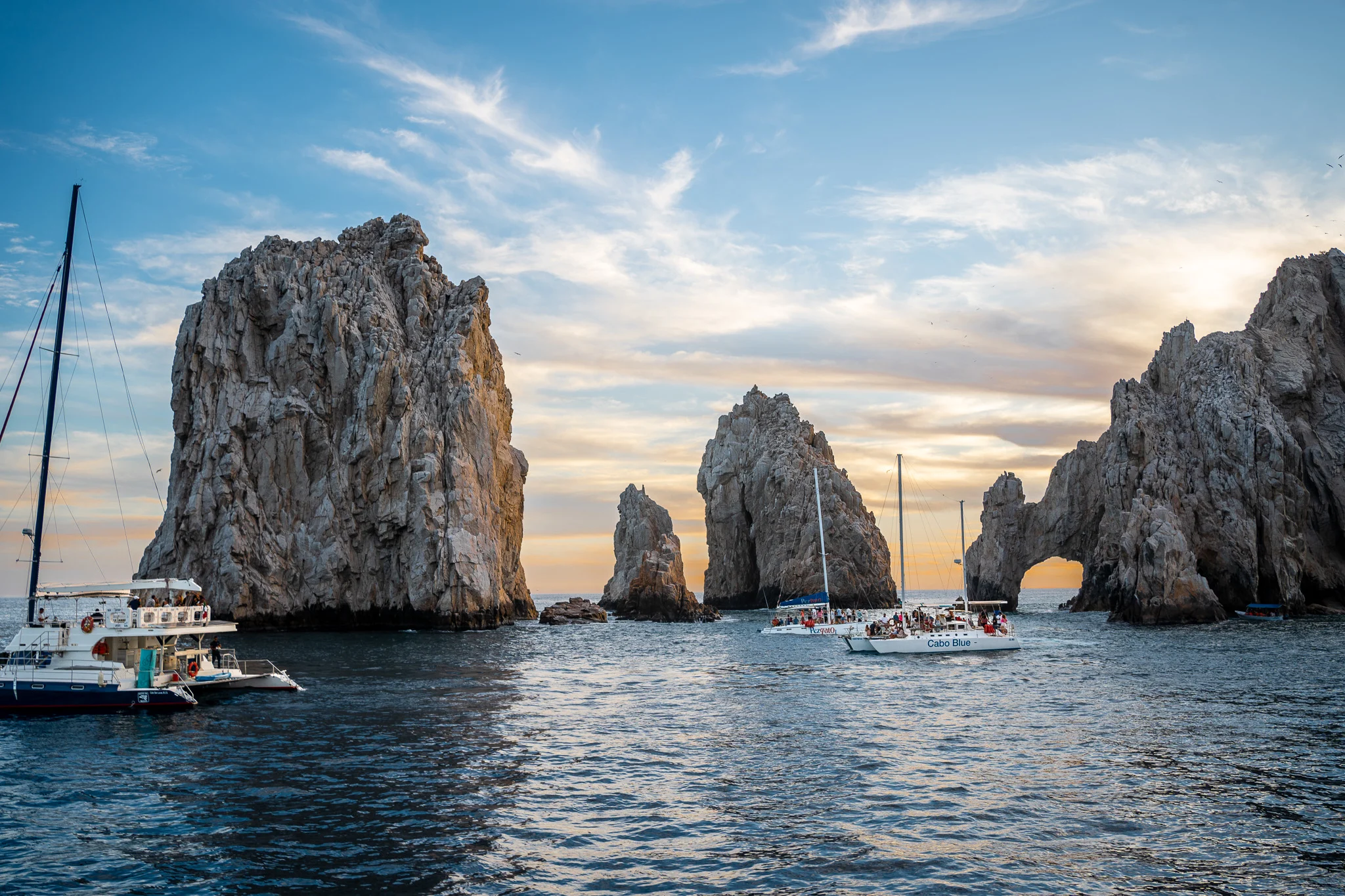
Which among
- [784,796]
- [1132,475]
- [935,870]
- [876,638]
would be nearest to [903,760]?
[784,796]

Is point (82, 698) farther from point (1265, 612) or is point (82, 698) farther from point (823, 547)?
point (1265, 612)

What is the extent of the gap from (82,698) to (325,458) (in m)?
51.7

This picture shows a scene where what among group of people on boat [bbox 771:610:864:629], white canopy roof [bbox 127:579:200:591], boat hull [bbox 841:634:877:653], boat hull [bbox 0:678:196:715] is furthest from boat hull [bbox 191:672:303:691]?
group of people on boat [bbox 771:610:864:629]

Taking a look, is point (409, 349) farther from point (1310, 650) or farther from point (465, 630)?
point (1310, 650)

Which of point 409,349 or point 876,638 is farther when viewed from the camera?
point 409,349

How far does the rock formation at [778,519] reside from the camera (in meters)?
130

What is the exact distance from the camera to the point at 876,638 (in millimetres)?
58094

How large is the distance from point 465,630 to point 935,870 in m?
69.1

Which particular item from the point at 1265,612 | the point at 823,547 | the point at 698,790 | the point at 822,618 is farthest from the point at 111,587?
the point at 1265,612

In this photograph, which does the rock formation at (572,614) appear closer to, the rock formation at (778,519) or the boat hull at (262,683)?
the rock formation at (778,519)

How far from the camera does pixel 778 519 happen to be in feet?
456

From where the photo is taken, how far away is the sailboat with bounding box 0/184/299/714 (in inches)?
1367

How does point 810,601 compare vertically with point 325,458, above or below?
below

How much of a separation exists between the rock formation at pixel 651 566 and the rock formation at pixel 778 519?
2562cm
